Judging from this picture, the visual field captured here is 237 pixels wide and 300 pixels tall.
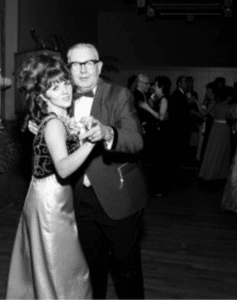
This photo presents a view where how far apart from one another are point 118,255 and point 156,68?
8.48 metres

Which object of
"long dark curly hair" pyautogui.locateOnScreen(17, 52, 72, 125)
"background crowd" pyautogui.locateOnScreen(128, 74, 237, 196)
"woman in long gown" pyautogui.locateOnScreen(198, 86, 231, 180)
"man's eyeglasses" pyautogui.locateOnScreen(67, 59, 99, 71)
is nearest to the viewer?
"long dark curly hair" pyautogui.locateOnScreen(17, 52, 72, 125)

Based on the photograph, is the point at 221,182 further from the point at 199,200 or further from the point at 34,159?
the point at 34,159

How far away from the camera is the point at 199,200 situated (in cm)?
583

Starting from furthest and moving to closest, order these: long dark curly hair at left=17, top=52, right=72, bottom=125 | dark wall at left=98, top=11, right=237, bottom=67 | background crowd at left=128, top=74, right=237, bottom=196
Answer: dark wall at left=98, top=11, right=237, bottom=67
background crowd at left=128, top=74, right=237, bottom=196
long dark curly hair at left=17, top=52, right=72, bottom=125

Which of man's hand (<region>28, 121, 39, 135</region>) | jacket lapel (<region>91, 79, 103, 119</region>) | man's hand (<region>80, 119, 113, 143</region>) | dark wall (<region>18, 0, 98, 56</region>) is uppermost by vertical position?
dark wall (<region>18, 0, 98, 56</region>)

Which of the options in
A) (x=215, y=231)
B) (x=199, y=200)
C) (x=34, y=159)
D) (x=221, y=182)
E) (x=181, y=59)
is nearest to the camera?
(x=34, y=159)

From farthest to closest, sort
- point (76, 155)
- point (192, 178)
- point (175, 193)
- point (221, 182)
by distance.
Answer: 1. point (192, 178)
2. point (221, 182)
3. point (175, 193)
4. point (76, 155)

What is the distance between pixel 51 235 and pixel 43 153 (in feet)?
1.11

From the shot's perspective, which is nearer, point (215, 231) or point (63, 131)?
point (63, 131)

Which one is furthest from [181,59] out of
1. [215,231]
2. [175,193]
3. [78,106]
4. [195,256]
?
[78,106]

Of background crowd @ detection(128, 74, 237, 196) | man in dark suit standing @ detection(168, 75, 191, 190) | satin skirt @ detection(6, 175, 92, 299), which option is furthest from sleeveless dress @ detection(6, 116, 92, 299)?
man in dark suit standing @ detection(168, 75, 191, 190)

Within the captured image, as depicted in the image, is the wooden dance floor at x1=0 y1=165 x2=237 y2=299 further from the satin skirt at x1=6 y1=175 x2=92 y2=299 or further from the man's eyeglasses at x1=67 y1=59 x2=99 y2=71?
the man's eyeglasses at x1=67 y1=59 x2=99 y2=71

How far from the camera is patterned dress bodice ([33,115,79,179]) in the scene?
78.6 inches

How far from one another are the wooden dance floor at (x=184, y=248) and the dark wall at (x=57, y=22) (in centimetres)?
205
